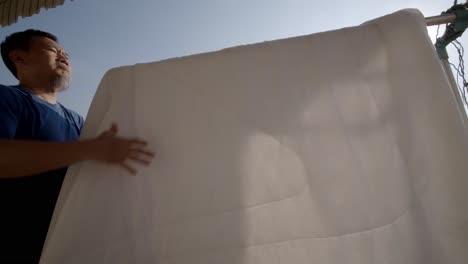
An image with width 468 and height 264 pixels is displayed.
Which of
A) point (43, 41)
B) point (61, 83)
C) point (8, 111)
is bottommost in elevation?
point (8, 111)

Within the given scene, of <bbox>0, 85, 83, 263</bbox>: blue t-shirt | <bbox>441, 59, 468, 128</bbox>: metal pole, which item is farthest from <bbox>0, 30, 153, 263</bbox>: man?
<bbox>441, 59, 468, 128</bbox>: metal pole

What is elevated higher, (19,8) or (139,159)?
(19,8)

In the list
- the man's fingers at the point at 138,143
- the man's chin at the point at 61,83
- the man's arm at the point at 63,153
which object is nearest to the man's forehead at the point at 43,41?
the man's chin at the point at 61,83

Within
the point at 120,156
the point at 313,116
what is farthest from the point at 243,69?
the point at 120,156

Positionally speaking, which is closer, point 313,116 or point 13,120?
point 313,116

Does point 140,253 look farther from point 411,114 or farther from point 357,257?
point 411,114

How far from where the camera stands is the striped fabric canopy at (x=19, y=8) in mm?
1840

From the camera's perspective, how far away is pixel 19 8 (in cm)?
197

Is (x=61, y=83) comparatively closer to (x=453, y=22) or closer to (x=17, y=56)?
(x=17, y=56)

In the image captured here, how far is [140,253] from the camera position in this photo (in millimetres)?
544

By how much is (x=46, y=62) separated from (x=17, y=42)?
164 millimetres

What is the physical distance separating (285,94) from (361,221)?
12.7 inches

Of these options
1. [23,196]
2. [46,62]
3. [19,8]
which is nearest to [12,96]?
[46,62]

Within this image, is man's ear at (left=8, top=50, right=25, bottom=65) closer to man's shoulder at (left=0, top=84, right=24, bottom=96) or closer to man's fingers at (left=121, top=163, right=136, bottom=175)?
Answer: man's shoulder at (left=0, top=84, right=24, bottom=96)
